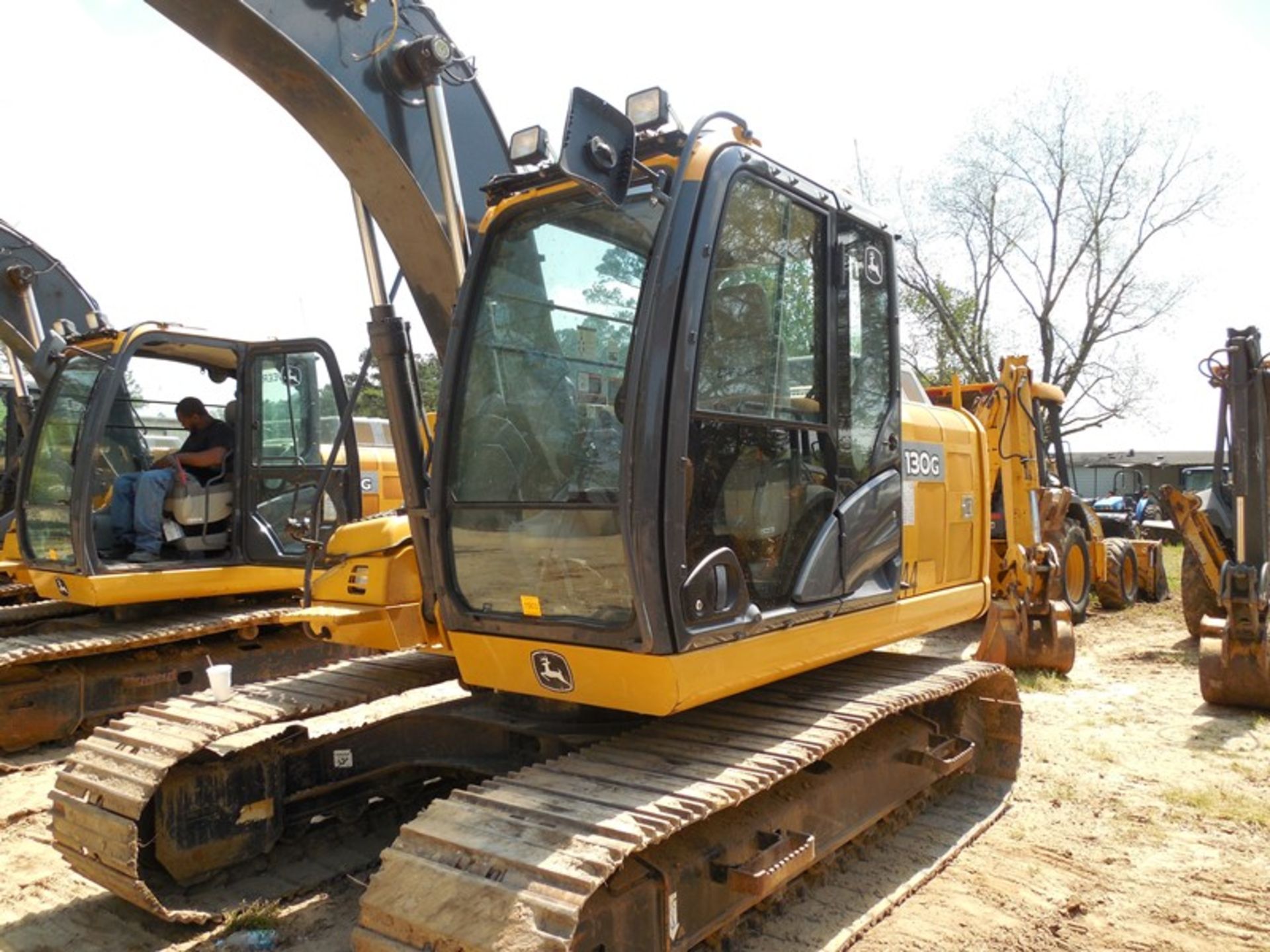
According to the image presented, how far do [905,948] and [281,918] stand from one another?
2.34 meters

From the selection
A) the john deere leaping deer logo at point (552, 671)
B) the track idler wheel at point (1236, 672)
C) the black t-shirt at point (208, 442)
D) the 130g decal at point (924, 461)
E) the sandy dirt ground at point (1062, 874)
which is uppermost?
the black t-shirt at point (208, 442)

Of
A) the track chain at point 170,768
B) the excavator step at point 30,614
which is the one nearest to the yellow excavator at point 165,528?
the excavator step at point 30,614

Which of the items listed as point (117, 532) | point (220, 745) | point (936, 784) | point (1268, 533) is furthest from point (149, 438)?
point (1268, 533)

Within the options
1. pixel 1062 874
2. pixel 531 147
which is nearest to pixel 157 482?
pixel 531 147

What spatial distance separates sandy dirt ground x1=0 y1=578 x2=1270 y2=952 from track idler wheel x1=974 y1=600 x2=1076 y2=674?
1.45 m

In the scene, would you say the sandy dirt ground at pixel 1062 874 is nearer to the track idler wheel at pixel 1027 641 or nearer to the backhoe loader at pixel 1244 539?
the backhoe loader at pixel 1244 539

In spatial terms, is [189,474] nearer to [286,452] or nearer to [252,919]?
[286,452]

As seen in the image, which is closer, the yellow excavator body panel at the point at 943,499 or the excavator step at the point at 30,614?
the yellow excavator body panel at the point at 943,499

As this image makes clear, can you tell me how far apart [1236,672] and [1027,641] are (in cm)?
161

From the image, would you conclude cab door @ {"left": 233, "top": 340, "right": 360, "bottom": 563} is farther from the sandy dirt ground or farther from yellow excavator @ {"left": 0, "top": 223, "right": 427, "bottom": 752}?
the sandy dirt ground

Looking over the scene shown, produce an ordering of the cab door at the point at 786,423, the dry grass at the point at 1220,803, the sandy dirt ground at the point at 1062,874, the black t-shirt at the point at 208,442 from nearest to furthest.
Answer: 1. the cab door at the point at 786,423
2. the sandy dirt ground at the point at 1062,874
3. the dry grass at the point at 1220,803
4. the black t-shirt at the point at 208,442

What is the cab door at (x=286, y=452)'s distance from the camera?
738 centimetres

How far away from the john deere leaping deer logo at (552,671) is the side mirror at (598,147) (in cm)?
148

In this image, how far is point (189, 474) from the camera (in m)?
7.32
